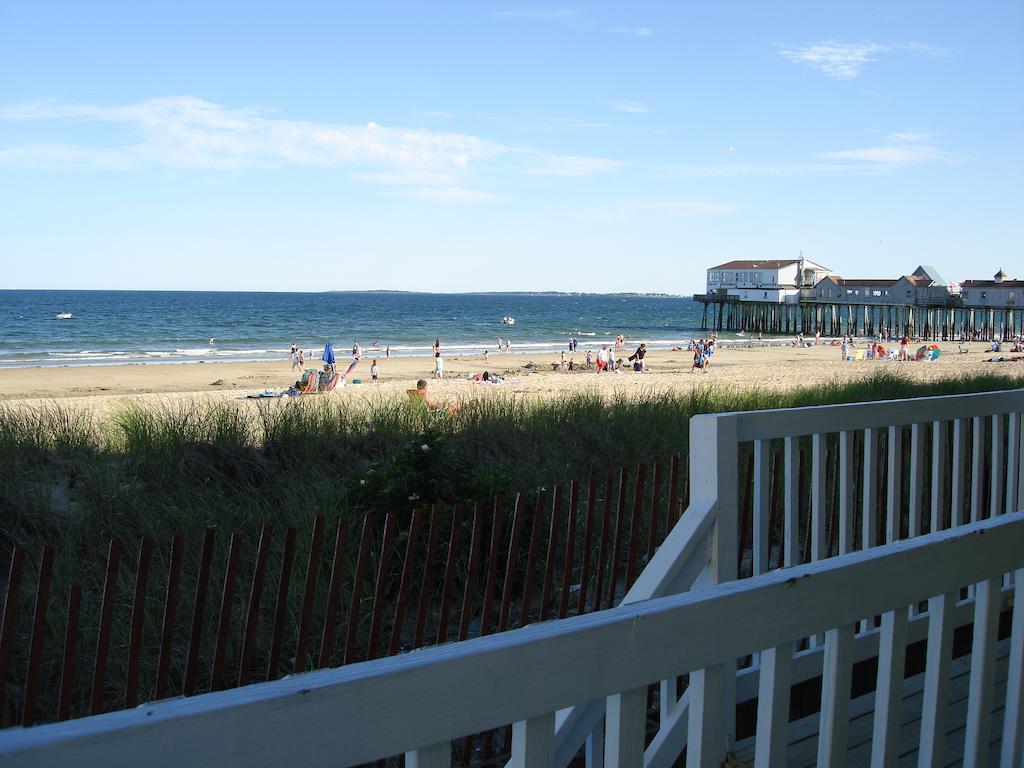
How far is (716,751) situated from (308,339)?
5804cm

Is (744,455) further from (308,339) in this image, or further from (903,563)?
(308,339)

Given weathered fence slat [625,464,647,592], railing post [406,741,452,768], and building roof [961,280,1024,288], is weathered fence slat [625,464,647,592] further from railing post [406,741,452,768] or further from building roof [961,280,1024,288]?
building roof [961,280,1024,288]

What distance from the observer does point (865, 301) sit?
76438mm

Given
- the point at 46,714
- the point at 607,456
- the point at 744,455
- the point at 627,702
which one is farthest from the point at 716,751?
the point at 607,456

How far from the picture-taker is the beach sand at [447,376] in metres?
22.9

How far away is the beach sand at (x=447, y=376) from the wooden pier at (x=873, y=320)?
27992 millimetres

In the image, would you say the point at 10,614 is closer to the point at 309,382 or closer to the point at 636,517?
the point at 636,517

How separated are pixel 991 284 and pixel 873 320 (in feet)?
48.5

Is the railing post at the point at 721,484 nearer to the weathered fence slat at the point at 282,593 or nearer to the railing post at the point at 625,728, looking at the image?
the weathered fence slat at the point at 282,593

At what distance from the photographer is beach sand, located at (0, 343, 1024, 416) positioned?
22922 millimetres

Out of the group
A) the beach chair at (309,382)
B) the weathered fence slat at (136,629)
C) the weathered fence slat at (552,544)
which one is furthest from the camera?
the beach chair at (309,382)

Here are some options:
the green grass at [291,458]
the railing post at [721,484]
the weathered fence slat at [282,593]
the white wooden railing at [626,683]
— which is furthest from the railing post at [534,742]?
the green grass at [291,458]

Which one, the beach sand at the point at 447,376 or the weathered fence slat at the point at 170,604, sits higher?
the weathered fence slat at the point at 170,604

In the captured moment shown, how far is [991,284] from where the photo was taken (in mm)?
68375
